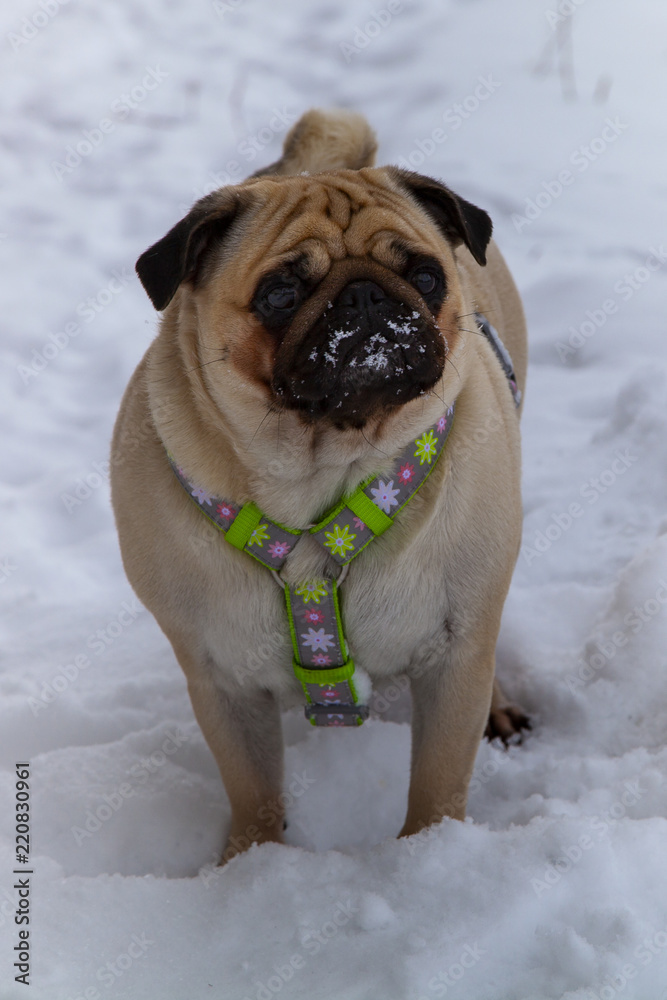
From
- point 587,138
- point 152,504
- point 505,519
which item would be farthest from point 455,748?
point 587,138

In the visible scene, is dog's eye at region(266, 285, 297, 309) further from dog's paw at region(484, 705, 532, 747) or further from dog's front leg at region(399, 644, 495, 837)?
dog's paw at region(484, 705, 532, 747)

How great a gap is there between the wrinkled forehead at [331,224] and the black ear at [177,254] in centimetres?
13

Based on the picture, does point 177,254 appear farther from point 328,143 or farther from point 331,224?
point 328,143

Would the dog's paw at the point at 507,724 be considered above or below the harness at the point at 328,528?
below

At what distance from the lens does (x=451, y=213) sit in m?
2.61

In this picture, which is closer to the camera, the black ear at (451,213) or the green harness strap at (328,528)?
the green harness strap at (328,528)

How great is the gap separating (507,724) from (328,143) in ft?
7.11

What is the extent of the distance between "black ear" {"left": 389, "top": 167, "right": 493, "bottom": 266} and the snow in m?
1.44

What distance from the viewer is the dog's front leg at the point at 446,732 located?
2557mm

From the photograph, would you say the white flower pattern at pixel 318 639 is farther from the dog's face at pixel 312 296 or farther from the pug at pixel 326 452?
the dog's face at pixel 312 296

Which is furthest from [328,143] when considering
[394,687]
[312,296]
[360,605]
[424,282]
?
[394,687]

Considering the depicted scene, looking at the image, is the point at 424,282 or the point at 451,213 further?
the point at 451,213

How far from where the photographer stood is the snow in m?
2.23

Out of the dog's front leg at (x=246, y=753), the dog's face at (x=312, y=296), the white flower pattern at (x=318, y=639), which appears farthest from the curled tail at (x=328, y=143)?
the dog's front leg at (x=246, y=753)
